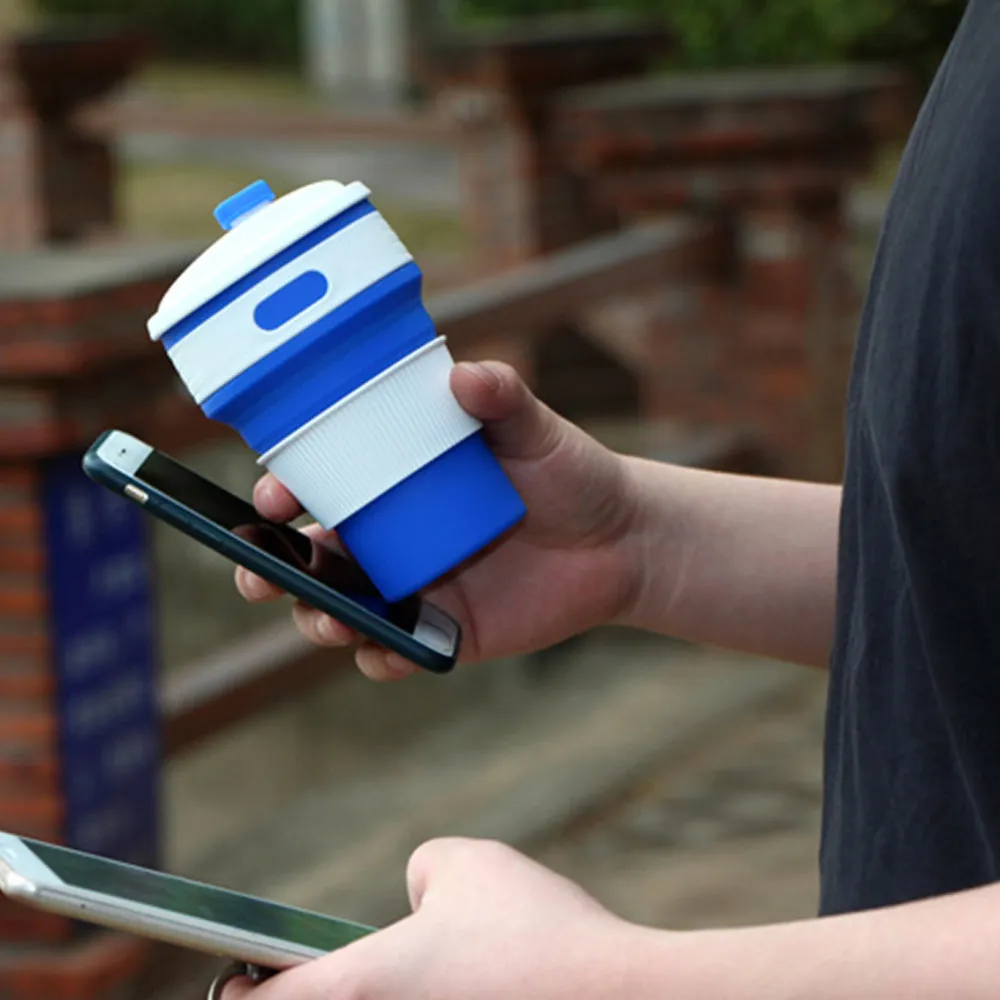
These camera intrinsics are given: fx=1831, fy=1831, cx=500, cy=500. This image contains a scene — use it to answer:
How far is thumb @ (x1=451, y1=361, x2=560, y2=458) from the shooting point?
1.38 metres

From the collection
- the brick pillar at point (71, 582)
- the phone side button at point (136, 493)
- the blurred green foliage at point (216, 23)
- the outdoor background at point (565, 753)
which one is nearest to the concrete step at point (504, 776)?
the outdoor background at point (565, 753)

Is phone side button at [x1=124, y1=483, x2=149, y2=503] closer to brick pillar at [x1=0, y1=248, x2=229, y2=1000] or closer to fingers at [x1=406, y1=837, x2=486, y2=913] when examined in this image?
fingers at [x1=406, y1=837, x2=486, y2=913]

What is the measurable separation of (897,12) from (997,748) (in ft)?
15.6

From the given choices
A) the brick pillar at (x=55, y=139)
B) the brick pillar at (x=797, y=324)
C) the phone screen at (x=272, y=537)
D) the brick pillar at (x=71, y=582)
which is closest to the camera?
the phone screen at (x=272, y=537)

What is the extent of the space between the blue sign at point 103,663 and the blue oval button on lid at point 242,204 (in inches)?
64.5

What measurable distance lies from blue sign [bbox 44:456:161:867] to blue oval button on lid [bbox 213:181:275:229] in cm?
164

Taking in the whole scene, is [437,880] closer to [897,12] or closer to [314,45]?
[897,12]

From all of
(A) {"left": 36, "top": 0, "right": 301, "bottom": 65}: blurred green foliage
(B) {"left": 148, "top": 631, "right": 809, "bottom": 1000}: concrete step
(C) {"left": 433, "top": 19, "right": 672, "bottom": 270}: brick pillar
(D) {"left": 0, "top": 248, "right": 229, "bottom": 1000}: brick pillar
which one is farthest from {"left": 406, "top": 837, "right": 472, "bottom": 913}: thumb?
(A) {"left": 36, "top": 0, "right": 301, "bottom": 65}: blurred green foliage

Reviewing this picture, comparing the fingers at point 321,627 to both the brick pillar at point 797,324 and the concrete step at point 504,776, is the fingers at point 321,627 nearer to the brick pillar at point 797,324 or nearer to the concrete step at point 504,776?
the concrete step at point 504,776

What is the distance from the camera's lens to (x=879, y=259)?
1172 millimetres

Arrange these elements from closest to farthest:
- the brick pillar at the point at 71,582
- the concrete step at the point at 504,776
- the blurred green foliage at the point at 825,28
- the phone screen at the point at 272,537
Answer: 1. the phone screen at the point at 272,537
2. the brick pillar at the point at 71,582
3. the concrete step at the point at 504,776
4. the blurred green foliage at the point at 825,28

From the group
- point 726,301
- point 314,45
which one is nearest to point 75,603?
point 726,301

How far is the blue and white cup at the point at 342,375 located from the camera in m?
1.27

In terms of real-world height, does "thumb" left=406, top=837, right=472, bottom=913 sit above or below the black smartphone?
below
